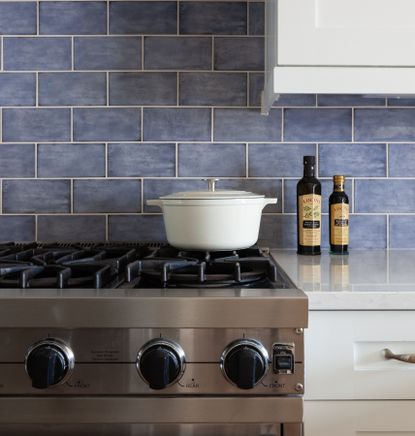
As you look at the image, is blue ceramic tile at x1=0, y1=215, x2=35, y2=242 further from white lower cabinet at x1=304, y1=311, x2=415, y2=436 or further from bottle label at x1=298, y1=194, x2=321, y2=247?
white lower cabinet at x1=304, y1=311, x2=415, y2=436

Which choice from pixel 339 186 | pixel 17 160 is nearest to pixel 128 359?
pixel 339 186

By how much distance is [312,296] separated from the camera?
3.01ft

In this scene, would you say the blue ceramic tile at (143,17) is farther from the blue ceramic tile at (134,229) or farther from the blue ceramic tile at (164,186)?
the blue ceramic tile at (134,229)

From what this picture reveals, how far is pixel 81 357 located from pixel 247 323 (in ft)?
0.86

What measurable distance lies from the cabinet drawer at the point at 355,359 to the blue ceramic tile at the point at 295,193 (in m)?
0.66

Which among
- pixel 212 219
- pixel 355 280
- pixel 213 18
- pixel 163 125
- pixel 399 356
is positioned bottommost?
pixel 399 356

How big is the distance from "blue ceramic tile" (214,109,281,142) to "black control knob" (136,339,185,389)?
0.85 m

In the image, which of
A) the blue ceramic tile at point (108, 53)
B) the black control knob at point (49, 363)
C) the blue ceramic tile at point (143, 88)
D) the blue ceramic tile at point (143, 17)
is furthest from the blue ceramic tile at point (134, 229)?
the black control knob at point (49, 363)

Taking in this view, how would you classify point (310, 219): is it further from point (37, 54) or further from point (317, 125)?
point (37, 54)

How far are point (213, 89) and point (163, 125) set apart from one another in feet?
0.58

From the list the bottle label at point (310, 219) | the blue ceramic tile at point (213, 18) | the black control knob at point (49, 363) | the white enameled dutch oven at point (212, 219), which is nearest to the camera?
the black control knob at point (49, 363)

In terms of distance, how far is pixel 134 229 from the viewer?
1577mm

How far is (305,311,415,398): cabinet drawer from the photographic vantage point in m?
0.93

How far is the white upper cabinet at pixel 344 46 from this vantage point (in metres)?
1.23
